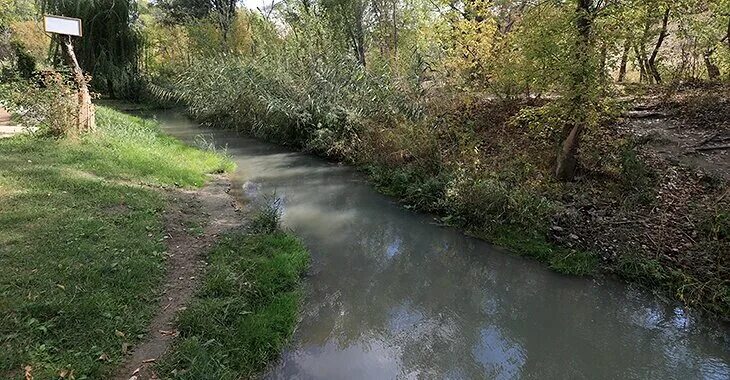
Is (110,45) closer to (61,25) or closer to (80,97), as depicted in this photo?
(80,97)

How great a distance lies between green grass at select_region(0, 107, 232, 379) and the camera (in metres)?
3.19

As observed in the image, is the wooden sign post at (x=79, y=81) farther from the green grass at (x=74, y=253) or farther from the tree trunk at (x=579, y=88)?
the tree trunk at (x=579, y=88)

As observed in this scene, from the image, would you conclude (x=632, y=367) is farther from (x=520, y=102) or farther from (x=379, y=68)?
(x=379, y=68)

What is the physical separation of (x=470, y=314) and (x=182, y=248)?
3.36 meters

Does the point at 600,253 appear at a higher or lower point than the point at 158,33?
lower

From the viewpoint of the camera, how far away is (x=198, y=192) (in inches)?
294

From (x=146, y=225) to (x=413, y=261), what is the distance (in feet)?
11.4

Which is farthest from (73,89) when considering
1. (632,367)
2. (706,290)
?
(706,290)

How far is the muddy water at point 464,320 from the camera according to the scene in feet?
13.3

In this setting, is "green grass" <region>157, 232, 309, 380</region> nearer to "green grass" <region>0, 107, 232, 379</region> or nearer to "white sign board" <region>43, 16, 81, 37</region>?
"green grass" <region>0, 107, 232, 379</region>

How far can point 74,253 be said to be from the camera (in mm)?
4270

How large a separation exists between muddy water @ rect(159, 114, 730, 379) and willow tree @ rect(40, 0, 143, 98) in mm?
13900

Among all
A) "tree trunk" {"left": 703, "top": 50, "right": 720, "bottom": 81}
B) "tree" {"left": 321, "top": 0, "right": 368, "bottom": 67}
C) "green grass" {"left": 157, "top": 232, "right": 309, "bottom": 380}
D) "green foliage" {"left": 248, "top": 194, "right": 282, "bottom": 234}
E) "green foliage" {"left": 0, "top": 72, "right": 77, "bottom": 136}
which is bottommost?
"green grass" {"left": 157, "top": 232, "right": 309, "bottom": 380}

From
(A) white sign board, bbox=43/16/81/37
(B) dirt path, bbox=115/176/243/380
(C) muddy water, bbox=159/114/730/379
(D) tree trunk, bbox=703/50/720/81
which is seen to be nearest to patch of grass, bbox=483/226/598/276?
(C) muddy water, bbox=159/114/730/379
